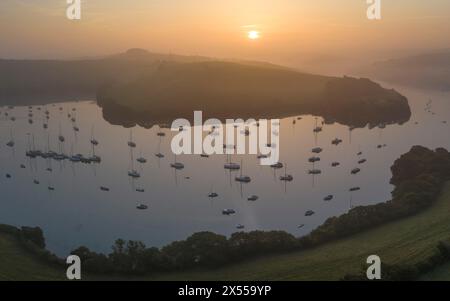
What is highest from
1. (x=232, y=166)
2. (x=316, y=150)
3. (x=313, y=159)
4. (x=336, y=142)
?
(x=336, y=142)

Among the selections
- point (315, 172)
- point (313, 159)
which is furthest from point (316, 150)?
Answer: point (315, 172)

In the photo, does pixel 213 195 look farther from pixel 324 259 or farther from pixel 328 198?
pixel 324 259

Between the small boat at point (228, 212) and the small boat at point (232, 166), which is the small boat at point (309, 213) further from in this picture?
the small boat at point (232, 166)

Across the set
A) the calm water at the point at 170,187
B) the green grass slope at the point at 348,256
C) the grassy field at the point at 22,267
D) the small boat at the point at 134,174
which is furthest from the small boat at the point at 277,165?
the grassy field at the point at 22,267

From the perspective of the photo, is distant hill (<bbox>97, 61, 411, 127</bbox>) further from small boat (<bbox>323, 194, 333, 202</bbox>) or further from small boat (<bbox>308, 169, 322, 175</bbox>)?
small boat (<bbox>323, 194, 333, 202</bbox>)

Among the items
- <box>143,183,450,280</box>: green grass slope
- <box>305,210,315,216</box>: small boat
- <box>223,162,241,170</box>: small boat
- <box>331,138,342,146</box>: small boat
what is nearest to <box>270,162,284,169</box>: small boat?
<box>223,162,241,170</box>: small boat

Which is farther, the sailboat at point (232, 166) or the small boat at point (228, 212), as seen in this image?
the sailboat at point (232, 166)
